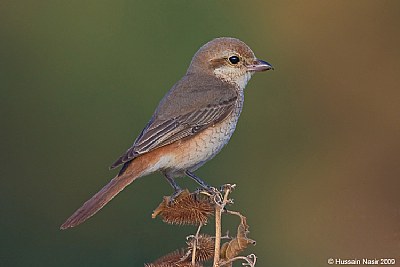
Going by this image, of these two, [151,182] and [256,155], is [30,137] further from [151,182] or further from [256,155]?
[256,155]

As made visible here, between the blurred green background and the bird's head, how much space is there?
0.96 metres

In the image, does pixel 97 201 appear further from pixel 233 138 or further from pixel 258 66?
pixel 233 138

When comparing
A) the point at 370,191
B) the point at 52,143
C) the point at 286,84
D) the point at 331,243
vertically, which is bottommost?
the point at 331,243

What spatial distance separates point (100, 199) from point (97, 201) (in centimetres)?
2

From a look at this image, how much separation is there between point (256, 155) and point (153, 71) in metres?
0.92

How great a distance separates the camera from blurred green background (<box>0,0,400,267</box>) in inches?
189

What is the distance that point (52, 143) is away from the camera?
17.4 ft

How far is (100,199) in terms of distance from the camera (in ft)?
10.9

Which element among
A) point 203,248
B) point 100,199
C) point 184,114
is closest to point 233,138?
point 184,114

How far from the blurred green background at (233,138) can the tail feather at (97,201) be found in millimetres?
1157

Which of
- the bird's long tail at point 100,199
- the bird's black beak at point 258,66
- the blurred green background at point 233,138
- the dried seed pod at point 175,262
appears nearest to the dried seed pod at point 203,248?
the dried seed pod at point 175,262

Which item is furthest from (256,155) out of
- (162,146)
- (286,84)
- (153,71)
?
(162,146)

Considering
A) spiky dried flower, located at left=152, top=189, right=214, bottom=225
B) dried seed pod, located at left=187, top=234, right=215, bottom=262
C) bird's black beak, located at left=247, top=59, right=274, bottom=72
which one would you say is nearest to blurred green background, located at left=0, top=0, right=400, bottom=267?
bird's black beak, located at left=247, top=59, right=274, bottom=72

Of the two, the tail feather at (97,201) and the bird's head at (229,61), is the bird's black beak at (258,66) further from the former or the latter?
the tail feather at (97,201)
